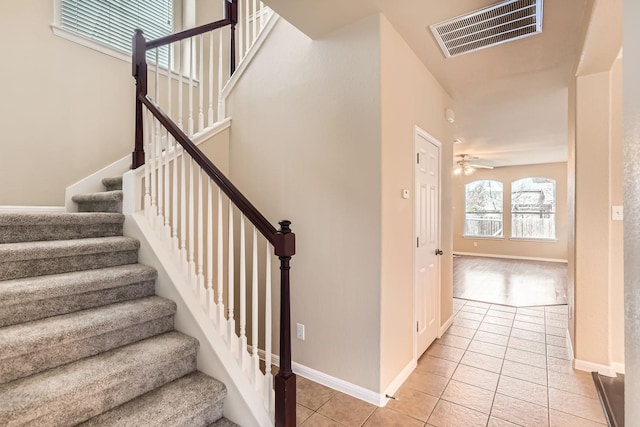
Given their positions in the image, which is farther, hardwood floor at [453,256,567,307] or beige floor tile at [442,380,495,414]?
hardwood floor at [453,256,567,307]

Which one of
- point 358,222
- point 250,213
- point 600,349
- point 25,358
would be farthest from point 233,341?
point 600,349

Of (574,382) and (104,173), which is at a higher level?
(104,173)

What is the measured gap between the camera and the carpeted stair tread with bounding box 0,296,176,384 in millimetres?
1331

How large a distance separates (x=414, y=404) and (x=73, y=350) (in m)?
2.05

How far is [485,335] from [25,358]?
3.76m

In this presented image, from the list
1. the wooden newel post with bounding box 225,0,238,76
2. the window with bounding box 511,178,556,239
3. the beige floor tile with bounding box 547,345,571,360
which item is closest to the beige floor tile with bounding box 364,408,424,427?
the beige floor tile with bounding box 547,345,571,360

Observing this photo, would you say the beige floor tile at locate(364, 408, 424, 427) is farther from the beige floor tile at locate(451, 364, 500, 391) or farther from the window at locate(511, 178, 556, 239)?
the window at locate(511, 178, 556, 239)

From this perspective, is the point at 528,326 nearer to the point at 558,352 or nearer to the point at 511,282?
the point at 558,352

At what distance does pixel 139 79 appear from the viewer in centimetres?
234

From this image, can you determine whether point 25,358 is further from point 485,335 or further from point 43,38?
point 485,335

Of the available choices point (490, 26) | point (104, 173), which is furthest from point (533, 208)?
point (104, 173)

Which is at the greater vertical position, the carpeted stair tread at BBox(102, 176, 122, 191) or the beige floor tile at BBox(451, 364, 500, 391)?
the carpeted stair tread at BBox(102, 176, 122, 191)

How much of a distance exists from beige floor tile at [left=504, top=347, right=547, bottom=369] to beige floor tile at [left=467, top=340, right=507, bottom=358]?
53mm

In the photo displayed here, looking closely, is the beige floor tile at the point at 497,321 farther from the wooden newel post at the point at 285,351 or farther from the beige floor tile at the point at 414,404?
the wooden newel post at the point at 285,351
